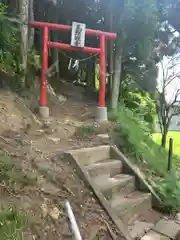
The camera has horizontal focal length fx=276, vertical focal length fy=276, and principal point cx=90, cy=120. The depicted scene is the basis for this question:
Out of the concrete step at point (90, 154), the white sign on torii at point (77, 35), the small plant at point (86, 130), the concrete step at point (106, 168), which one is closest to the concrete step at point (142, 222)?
the concrete step at point (106, 168)

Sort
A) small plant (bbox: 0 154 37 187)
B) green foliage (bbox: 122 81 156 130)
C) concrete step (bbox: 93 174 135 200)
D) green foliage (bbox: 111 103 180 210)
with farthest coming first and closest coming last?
green foliage (bbox: 122 81 156 130), green foliage (bbox: 111 103 180 210), concrete step (bbox: 93 174 135 200), small plant (bbox: 0 154 37 187)

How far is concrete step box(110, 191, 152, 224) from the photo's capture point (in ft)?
11.6

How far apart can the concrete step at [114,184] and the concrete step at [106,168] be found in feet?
0.24

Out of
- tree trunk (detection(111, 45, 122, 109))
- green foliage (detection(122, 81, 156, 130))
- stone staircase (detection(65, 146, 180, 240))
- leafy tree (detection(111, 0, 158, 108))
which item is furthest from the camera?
green foliage (detection(122, 81, 156, 130))

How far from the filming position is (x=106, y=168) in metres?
4.20

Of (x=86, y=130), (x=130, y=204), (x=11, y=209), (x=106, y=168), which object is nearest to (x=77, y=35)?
(x=86, y=130)

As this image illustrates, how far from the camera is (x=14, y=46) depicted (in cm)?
577

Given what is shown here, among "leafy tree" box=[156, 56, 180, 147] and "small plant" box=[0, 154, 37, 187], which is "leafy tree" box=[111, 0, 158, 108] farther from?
"small plant" box=[0, 154, 37, 187]

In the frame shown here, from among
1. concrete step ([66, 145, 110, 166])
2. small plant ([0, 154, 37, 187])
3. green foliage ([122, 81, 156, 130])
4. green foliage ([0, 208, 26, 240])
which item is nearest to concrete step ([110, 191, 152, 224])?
concrete step ([66, 145, 110, 166])

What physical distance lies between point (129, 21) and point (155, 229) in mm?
5486

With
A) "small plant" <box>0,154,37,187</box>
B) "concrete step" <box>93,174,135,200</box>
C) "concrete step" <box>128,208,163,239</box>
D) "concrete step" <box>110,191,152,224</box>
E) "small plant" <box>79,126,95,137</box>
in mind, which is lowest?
"concrete step" <box>128,208,163,239</box>

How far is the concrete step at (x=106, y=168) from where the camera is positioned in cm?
396

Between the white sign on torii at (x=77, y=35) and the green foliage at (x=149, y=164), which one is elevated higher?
the white sign on torii at (x=77, y=35)

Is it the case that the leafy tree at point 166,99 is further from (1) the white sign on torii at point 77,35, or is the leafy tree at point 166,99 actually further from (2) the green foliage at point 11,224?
(2) the green foliage at point 11,224
